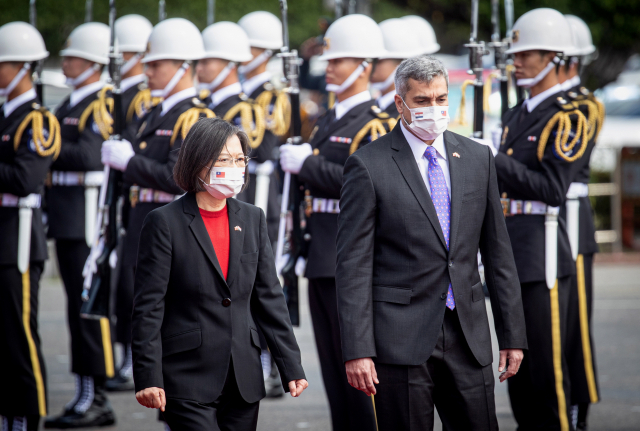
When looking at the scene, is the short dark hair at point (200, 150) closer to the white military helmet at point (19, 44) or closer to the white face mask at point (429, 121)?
the white face mask at point (429, 121)

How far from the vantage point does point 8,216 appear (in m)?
5.32

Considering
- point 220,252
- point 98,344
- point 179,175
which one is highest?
point 179,175

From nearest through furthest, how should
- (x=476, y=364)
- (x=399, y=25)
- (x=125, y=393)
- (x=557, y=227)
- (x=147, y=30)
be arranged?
1. (x=476, y=364)
2. (x=557, y=227)
3. (x=399, y=25)
4. (x=125, y=393)
5. (x=147, y=30)

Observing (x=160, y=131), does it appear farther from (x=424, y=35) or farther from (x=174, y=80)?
(x=424, y=35)

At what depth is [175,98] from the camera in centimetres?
553

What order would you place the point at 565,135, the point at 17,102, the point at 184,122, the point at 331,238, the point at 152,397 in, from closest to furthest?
the point at 152,397
the point at 565,135
the point at 331,238
the point at 184,122
the point at 17,102

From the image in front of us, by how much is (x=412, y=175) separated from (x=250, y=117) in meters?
2.88

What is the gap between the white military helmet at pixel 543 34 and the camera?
5.04 metres

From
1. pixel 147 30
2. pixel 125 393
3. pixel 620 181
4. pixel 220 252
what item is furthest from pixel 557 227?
pixel 620 181

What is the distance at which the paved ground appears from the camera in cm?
578

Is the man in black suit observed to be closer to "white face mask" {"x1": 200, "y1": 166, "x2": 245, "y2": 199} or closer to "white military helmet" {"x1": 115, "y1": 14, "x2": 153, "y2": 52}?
"white face mask" {"x1": 200, "y1": 166, "x2": 245, "y2": 199}

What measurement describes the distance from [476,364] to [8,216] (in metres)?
3.06

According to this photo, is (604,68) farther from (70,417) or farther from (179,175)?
(179,175)

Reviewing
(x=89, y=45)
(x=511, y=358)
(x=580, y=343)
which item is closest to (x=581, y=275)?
(x=580, y=343)
